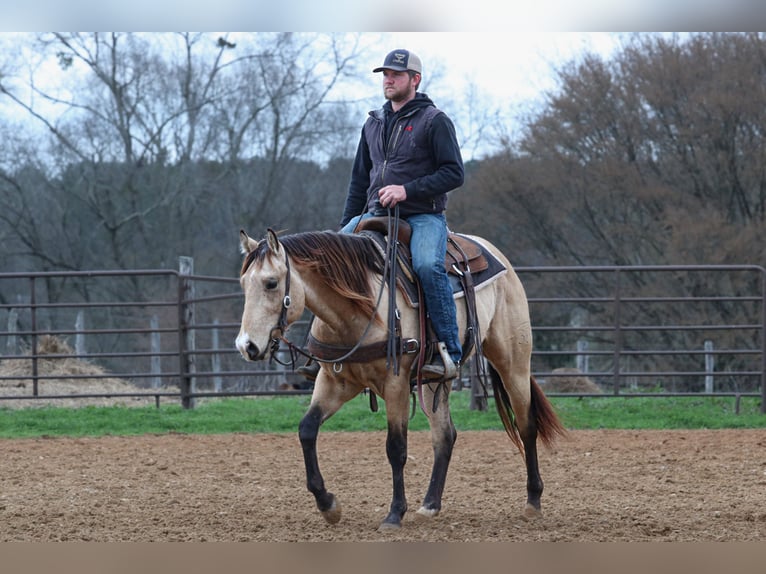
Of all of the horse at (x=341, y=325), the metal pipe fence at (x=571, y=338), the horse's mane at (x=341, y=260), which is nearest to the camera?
the horse at (x=341, y=325)

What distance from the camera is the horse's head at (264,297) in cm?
423

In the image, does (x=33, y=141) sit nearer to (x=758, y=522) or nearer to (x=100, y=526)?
(x=100, y=526)

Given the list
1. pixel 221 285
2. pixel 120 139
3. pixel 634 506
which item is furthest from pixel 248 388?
pixel 634 506

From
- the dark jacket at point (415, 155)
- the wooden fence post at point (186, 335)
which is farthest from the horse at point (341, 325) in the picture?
the wooden fence post at point (186, 335)

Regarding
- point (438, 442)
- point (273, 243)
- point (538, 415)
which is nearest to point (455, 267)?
point (438, 442)

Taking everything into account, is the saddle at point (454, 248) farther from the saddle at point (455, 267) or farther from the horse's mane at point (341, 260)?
the horse's mane at point (341, 260)

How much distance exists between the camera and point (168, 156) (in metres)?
22.6

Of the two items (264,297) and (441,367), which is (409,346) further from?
A: (264,297)

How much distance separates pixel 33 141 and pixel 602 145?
40.8 feet

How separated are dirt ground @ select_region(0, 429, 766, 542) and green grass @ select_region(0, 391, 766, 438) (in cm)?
61

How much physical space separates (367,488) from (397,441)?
5.04ft

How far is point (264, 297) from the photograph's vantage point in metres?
4.33

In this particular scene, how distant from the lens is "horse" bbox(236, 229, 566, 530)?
4.36 m

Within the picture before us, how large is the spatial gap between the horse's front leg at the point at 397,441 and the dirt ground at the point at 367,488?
9cm
